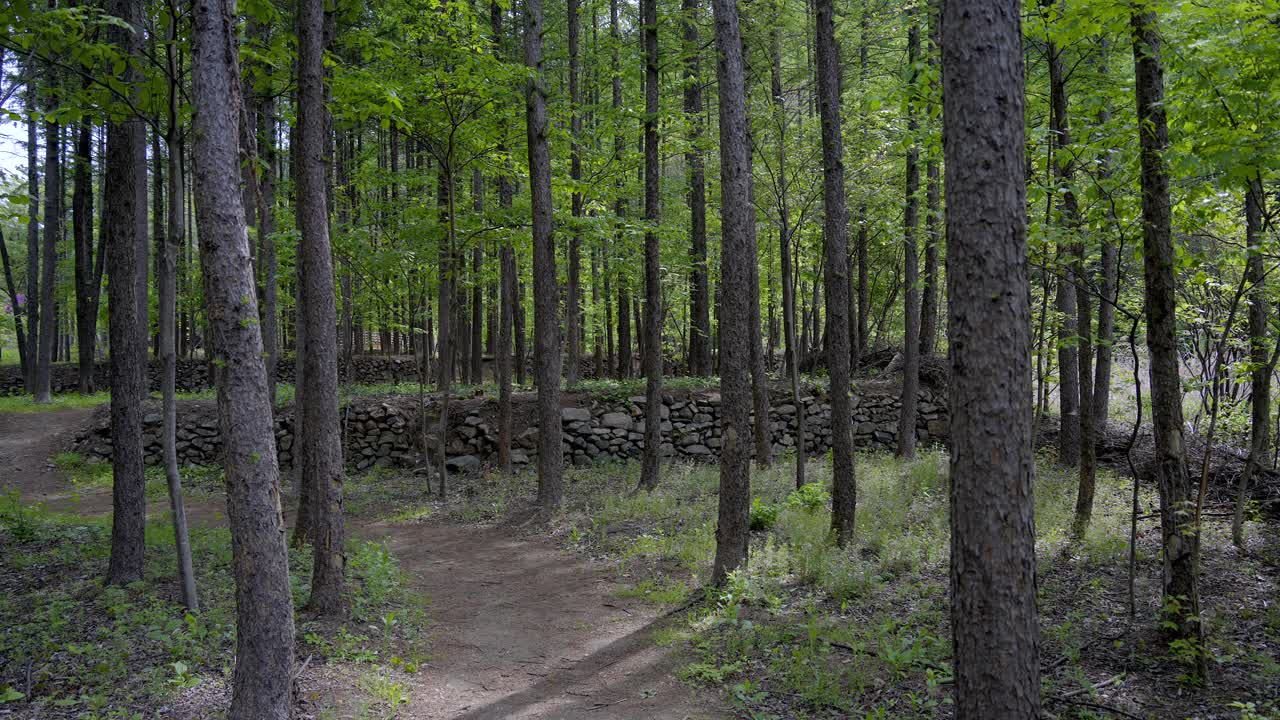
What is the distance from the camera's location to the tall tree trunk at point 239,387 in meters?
3.56

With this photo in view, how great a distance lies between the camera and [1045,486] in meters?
9.60

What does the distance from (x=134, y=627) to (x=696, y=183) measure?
1247 cm

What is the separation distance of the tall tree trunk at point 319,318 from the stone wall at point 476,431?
Answer: 7.79 metres

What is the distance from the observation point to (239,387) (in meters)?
3.63

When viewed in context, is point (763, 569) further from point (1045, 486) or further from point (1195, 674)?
point (1045, 486)

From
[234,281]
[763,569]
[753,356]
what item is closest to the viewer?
[234,281]

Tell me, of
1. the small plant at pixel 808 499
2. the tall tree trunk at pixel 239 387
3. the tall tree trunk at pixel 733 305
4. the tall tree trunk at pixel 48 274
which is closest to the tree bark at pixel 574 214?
the tall tree trunk at pixel 733 305

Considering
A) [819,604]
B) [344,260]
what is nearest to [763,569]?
[819,604]

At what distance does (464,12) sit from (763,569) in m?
8.17

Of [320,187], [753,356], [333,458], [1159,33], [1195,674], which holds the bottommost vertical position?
[1195,674]

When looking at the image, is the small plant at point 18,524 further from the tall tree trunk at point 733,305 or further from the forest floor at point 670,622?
the tall tree trunk at point 733,305

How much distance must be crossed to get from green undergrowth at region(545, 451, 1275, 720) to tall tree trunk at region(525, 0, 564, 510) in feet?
2.53

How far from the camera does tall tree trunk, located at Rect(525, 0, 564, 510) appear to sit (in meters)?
10.0

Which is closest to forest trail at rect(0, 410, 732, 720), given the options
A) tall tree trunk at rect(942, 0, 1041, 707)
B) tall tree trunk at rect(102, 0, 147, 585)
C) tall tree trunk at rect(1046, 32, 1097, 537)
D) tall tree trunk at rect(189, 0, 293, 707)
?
tall tree trunk at rect(189, 0, 293, 707)
